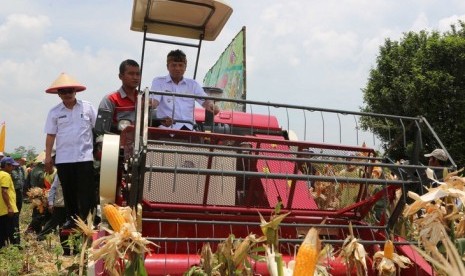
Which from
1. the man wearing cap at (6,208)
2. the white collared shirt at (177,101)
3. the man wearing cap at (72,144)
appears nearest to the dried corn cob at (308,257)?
the white collared shirt at (177,101)

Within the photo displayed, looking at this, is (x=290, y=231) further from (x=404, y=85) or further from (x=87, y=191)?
(x=404, y=85)

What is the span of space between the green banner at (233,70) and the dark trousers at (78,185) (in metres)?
4.95

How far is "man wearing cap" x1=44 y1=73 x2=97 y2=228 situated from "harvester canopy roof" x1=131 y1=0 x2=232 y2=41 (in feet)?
3.14

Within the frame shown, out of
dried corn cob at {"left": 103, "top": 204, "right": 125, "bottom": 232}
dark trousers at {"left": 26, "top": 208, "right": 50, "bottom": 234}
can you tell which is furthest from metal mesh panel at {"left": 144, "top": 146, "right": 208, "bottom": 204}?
dark trousers at {"left": 26, "top": 208, "right": 50, "bottom": 234}

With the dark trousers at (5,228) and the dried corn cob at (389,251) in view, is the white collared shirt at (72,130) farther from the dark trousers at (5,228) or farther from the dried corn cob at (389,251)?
the dried corn cob at (389,251)

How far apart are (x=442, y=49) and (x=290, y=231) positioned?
21.5m

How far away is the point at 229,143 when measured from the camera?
14.2 feet

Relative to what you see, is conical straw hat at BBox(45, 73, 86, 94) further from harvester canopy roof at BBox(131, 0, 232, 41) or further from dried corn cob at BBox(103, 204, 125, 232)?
dried corn cob at BBox(103, 204, 125, 232)

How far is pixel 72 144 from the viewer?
16.4ft

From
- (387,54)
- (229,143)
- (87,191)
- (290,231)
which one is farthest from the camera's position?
(387,54)

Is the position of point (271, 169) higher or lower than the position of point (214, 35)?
lower

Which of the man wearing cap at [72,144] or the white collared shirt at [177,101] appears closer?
the white collared shirt at [177,101]

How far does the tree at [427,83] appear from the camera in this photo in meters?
21.5

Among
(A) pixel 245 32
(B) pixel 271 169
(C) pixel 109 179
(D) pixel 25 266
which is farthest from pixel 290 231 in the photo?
(A) pixel 245 32
